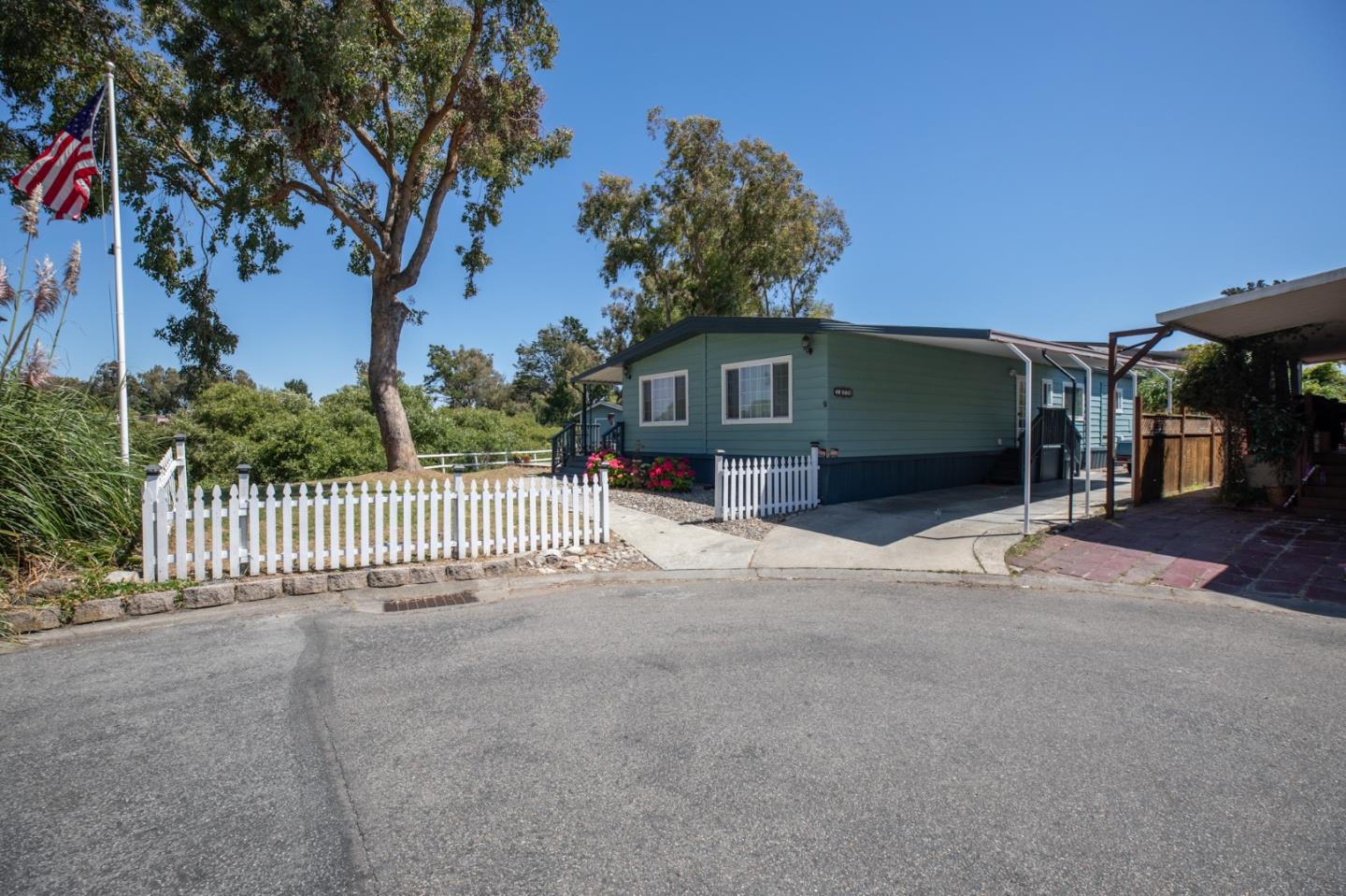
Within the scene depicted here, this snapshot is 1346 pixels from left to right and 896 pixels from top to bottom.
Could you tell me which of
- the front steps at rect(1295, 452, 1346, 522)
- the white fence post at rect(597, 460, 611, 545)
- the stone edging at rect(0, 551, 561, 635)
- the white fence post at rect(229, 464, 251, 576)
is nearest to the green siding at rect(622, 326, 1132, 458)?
the white fence post at rect(597, 460, 611, 545)

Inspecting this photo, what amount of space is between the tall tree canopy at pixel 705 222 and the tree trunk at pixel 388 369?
13268 mm

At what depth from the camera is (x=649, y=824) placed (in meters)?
2.52

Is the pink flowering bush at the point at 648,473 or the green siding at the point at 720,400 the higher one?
the green siding at the point at 720,400

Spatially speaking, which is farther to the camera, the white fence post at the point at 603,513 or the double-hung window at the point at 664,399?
the double-hung window at the point at 664,399

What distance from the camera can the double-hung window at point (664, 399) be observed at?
1513 cm

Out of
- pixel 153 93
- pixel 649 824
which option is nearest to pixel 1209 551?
pixel 649 824

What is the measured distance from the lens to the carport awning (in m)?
7.54

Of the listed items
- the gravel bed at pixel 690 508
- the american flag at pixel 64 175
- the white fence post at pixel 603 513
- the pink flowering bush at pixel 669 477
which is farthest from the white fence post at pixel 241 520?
the pink flowering bush at pixel 669 477

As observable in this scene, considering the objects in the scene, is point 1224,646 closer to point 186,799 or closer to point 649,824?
point 649,824

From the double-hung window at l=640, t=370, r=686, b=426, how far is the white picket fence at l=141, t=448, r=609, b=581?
696 cm

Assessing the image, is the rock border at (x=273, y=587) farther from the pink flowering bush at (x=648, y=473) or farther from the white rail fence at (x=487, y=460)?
the white rail fence at (x=487, y=460)

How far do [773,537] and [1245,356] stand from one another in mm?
8173

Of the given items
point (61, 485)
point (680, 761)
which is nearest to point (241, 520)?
point (61, 485)

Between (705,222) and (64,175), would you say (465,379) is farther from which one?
(64,175)
